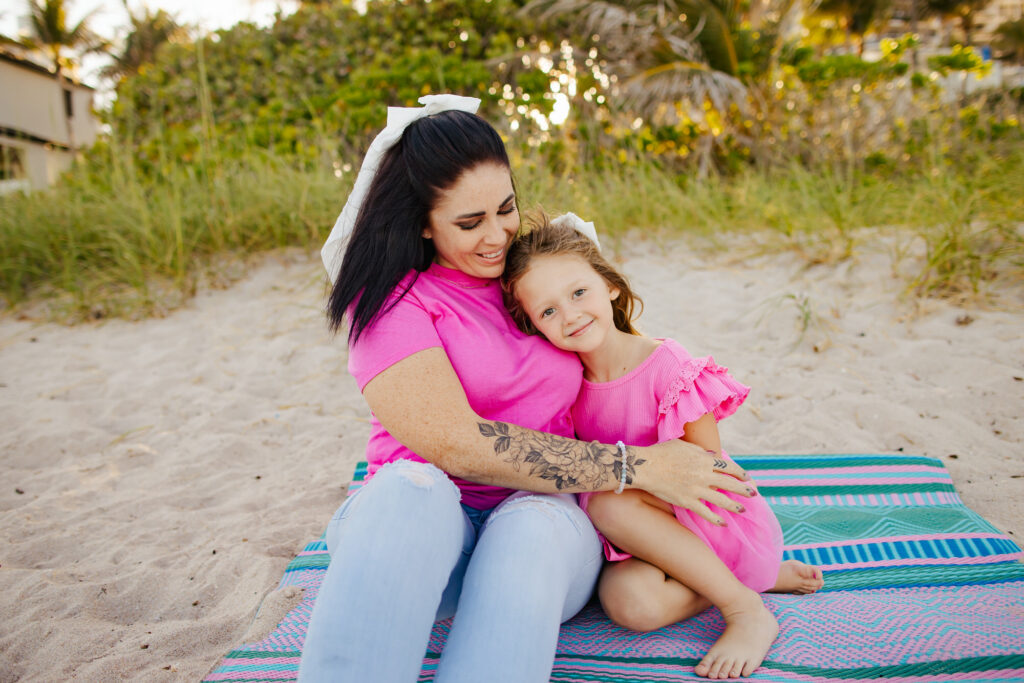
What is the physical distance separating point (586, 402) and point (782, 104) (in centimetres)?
606

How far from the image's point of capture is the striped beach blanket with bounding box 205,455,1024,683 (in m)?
1.66

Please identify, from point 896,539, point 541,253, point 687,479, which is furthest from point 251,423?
point 896,539

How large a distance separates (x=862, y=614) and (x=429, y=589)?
4.27ft

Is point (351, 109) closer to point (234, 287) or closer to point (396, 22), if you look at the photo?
point (396, 22)

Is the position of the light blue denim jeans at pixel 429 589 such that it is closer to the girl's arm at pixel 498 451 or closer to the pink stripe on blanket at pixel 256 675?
the girl's arm at pixel 498 451

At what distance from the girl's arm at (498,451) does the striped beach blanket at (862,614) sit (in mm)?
416

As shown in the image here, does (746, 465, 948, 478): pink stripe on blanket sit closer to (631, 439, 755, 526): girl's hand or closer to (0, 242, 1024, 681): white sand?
(0, 242, 1024, 681): white sand

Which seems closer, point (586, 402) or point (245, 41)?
point (586, 402)

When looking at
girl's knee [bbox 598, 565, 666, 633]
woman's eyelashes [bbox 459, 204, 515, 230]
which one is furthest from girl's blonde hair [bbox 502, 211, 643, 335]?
girl's knee [bbox 598, 565, 666, 633]

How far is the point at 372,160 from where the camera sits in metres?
1.95

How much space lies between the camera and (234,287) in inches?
202

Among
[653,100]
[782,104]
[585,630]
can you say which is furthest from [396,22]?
[585,630]

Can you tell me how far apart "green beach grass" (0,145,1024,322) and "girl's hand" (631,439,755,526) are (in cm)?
314

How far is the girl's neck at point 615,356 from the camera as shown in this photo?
206cm
